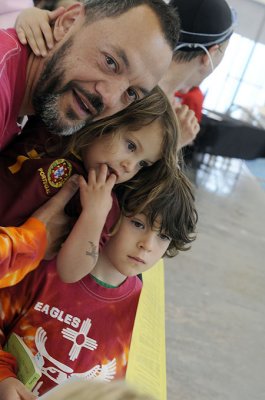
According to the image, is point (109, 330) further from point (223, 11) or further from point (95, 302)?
point (223, 11)

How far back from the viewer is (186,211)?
1.29 meters

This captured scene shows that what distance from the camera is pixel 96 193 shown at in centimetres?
112

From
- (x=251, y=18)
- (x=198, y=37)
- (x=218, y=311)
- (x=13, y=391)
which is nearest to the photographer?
(x=13, y=391)

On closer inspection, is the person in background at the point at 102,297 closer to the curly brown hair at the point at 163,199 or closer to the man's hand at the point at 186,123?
the curly brown hair at the point at 163,199

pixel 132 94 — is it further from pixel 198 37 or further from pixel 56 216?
pixel 198 37

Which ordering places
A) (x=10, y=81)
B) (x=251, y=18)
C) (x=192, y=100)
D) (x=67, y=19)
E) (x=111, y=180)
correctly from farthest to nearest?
(x=251, y=18) → (x=192, y=100) → (x=67, y=19) → (x=111, y=180) → (x=10, y=81)

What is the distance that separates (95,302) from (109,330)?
0.09 m

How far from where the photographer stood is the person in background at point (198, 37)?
5.82ft

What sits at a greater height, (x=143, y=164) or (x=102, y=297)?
(x=143, y=164)

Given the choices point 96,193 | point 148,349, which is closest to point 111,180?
point 96,193

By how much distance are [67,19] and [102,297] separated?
0.79 meters

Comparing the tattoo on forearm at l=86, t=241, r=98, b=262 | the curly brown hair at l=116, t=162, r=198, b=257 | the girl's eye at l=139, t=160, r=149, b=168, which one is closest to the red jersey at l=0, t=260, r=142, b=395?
the tattoo on forearm at l=86, t=241, r=98, b=262

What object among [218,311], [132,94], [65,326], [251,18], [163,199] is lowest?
[218,311]

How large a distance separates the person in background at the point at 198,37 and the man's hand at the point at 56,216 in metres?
0.76
